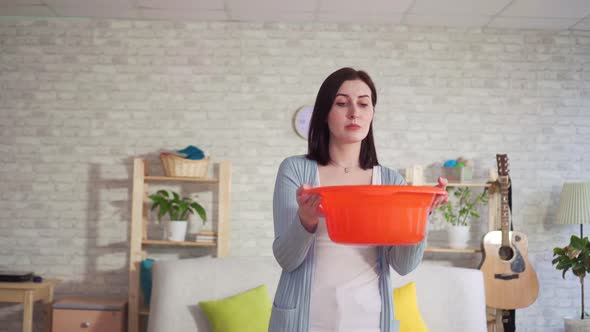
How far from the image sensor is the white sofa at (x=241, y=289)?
3.19 metres

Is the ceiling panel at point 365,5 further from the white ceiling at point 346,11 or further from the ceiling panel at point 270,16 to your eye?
the ceiling panel at point 270,16

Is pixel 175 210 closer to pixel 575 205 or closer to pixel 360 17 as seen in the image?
pixel 360 17

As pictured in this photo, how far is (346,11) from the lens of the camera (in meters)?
4.55

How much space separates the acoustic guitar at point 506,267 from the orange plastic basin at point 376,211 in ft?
11.1

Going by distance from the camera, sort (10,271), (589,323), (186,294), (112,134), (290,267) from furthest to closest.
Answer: (112,134) → (10,271) → (589,323) → (186,294) → (290,267)

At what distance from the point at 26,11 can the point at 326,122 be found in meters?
3.99

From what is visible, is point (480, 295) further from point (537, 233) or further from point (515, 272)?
point (537, 233)

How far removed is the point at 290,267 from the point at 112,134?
3.76 m

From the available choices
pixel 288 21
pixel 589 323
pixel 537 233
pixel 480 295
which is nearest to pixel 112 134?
pixel 288 21

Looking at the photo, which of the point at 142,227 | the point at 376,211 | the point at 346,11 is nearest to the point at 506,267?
the point at 346,11

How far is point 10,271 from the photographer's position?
14.8 ft

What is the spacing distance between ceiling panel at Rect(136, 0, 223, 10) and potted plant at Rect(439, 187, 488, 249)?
2299 mm

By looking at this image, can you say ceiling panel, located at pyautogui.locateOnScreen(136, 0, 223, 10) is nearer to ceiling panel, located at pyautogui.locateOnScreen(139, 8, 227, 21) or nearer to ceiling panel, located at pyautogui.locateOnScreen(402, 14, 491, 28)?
ceiling panel, located at pyautogui.locateOnScreen(139, 8, 227, 21)

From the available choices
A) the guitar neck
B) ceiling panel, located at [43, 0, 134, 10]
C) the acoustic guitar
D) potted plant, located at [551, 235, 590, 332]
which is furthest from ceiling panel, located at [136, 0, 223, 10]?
potted plant, located at [551, 235, 590, 332]
